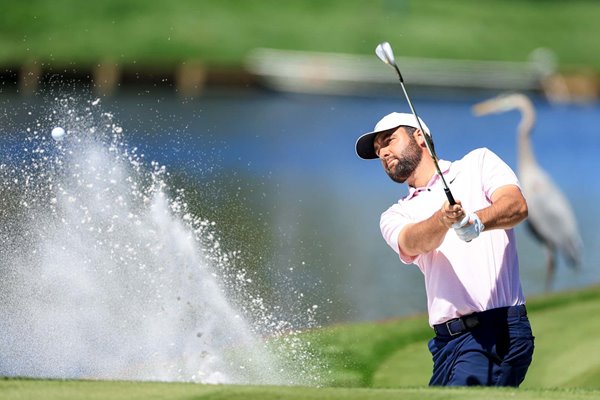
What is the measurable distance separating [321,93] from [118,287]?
23058 mm

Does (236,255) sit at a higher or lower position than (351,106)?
lower

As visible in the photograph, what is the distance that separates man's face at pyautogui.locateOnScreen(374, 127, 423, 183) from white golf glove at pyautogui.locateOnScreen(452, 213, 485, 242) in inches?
23.7

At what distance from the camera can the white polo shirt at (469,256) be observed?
517 cm

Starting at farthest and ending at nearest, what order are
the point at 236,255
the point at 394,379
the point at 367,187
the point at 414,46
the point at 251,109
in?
the point at 414,46 < the point at 251,109 < the point at 367,187 < the point at 236,255 < the point at 394,379

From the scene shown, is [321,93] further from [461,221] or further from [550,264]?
[461,221]

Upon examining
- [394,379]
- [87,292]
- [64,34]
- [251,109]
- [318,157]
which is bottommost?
[394,379]

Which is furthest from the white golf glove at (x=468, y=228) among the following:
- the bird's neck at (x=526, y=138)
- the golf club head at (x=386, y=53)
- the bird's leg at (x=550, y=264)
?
the bird's leg at (x=550, y=264)

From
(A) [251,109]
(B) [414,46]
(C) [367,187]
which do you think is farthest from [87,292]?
(B) [414,46]

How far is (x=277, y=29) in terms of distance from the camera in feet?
118

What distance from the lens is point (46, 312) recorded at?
7301mm

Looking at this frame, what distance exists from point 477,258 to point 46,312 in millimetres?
3037

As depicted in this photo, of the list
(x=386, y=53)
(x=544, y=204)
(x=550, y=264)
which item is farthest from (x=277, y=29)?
(x=386, y=53)

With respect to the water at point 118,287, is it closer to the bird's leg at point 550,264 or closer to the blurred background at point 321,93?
the blurred background at point 321,93

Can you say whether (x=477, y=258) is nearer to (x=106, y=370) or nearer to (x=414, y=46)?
(x=106, y=370)
